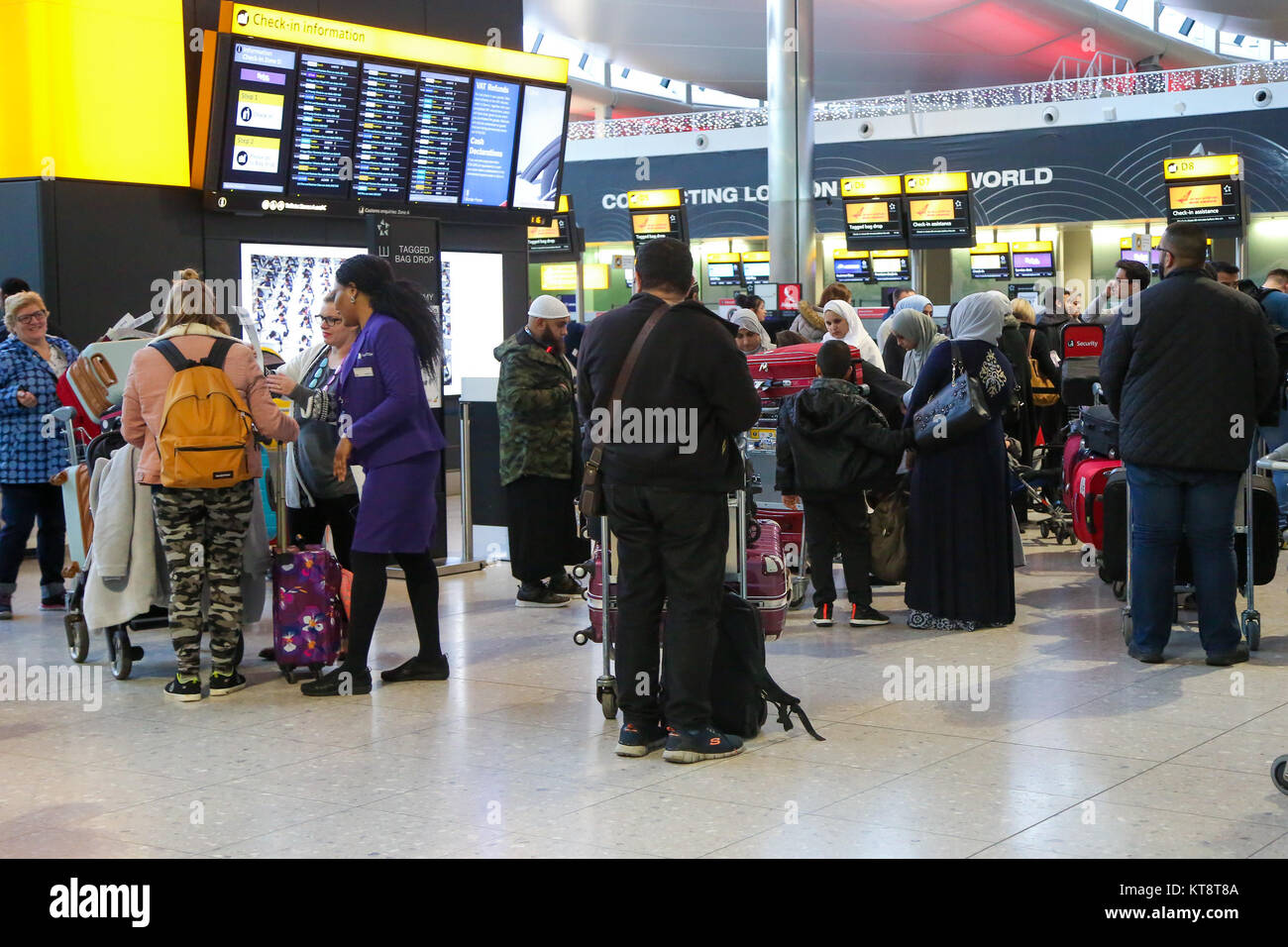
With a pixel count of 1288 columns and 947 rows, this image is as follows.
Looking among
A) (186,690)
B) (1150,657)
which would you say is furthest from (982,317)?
(186,690)

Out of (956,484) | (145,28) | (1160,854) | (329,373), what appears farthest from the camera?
(145,28)

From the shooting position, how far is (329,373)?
6.32 meters

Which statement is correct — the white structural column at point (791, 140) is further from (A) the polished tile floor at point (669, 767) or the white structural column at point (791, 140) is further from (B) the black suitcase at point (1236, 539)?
(A) the polished tile floor at point (669, 767)

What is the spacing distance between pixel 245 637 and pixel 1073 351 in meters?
5.37

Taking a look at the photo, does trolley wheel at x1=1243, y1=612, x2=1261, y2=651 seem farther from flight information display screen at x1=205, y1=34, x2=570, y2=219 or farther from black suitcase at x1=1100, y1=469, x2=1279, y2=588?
flight information display screen at x1=205, y1=34, x2=570, y2=219

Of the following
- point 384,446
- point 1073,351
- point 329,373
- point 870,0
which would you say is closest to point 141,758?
point 384,446

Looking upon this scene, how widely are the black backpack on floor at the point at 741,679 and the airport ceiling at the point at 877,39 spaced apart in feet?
97.0

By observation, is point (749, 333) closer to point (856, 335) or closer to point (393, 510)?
point (856, 335)

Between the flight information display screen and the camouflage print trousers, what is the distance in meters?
3.70

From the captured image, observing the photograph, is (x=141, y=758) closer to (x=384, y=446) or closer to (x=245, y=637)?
(x=384, y=446)

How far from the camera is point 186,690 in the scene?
18.5 feet

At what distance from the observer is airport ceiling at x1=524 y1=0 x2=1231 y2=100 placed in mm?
34000

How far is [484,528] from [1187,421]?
6163 mm

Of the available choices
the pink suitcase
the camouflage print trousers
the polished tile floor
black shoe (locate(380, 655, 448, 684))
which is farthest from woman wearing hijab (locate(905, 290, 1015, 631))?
the camouflage print trousers
